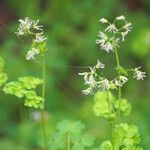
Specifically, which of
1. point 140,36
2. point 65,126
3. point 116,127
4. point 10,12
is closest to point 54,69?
point 140,36

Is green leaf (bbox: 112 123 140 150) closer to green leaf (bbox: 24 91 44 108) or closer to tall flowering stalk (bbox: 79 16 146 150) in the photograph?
tall flowering stalk (bbox: 79 16 146 150)

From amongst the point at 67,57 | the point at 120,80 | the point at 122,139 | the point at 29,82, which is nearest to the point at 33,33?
the point at 29,82

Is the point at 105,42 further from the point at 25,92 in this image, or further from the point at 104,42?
the point at 25,92

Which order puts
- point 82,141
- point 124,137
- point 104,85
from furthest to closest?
point 82,141
point 124,137
point 104,85

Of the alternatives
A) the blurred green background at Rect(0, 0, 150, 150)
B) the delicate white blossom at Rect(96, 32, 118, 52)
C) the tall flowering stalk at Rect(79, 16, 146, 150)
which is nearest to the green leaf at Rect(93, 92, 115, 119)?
the tall flowering stalk at Rect(79, 16, 146, 150)

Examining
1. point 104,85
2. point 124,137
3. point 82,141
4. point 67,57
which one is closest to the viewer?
point 104,85

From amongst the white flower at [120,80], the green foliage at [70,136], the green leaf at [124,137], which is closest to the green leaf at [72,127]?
the green foliage at [70,136]
